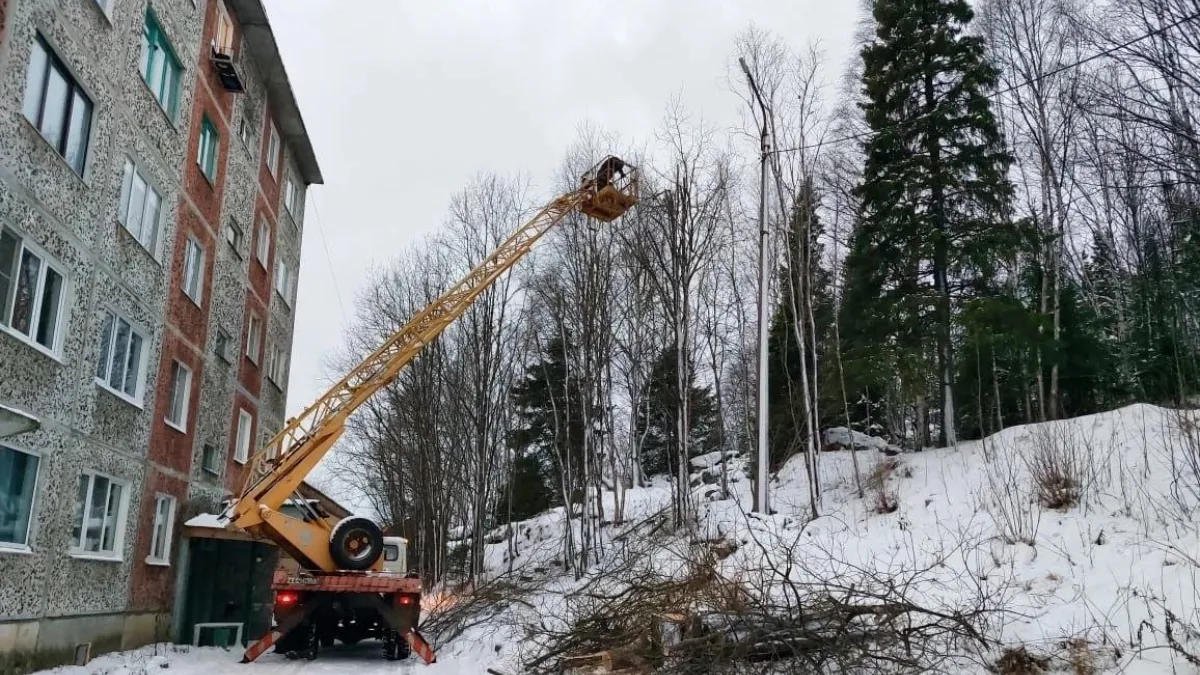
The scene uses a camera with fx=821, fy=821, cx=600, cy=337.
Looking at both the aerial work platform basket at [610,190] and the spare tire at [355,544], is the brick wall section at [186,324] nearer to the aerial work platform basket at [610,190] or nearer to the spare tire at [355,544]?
the spare tire at [355,544]

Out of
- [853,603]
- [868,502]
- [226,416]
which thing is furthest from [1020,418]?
[226,416]

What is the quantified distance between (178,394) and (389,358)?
173 inches

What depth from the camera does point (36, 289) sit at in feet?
36.6

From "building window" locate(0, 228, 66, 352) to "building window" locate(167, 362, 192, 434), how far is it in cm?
517

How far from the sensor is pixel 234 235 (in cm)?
2053

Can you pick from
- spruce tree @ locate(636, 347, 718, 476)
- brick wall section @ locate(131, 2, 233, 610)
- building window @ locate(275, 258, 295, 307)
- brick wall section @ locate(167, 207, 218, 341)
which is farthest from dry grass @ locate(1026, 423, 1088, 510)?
building window @ locate(275, 258, 295, 307)

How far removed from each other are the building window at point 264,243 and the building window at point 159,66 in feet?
22.5

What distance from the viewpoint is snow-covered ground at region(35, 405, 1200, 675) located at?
285 inches

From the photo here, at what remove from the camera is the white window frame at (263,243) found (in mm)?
22800

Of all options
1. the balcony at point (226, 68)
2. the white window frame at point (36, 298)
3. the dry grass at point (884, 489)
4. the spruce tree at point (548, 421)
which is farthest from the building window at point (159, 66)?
the dry grass at point (884, 489)

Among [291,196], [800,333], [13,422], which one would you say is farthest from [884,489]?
[291,196]

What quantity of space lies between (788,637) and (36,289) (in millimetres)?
10607

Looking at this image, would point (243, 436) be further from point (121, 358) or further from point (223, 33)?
point (223, 33)

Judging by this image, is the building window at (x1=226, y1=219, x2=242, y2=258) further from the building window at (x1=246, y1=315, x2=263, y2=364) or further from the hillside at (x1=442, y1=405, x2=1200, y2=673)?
the hillside at (x1=442, y1=405, x2=1200, y2=673)
